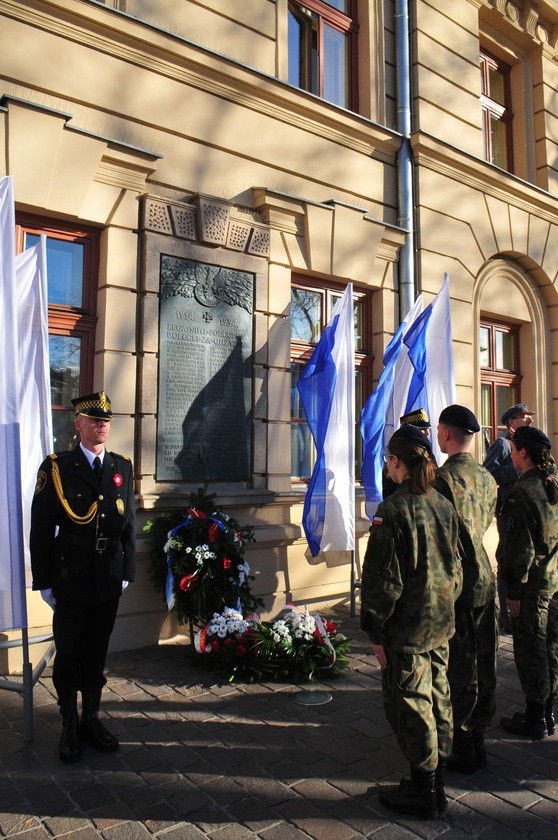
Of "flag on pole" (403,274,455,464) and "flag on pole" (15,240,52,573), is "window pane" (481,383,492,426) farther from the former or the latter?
"flag on pole" (15,240,52,573)

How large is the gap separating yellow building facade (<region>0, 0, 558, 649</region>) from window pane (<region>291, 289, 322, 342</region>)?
0.10 feet

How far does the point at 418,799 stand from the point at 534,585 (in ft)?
5.22

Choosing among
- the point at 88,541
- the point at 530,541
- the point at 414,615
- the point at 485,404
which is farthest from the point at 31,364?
the point at 485,404

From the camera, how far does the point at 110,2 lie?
600cm

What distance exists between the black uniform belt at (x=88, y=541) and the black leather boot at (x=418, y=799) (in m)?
2.02

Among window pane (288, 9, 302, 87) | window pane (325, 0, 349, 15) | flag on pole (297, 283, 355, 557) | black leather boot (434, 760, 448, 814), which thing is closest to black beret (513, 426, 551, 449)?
black leather boot (434, 760, 448, 814)

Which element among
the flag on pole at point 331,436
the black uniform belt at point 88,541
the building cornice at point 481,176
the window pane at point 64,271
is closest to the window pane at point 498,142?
the building cornice at point 481,176

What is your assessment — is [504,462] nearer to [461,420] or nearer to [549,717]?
[549,717]

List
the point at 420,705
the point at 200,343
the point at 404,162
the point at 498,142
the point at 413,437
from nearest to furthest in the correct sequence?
the point at 420,705, the point at 413,437, the point at 200,343, the point at 404,162, the point at 498,142

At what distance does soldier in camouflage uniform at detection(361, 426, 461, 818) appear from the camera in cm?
309

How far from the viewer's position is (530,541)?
4.13 metres

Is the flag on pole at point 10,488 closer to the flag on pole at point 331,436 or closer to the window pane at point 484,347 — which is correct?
A: the flag on pole at point 331,436

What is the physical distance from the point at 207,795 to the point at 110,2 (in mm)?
6211

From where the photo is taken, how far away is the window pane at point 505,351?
32.5 feet
